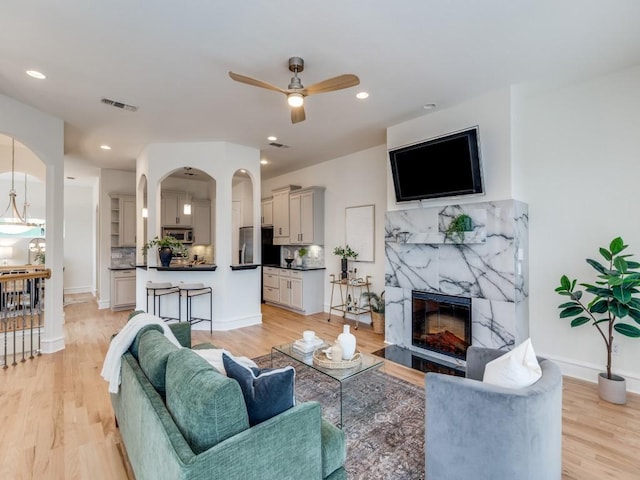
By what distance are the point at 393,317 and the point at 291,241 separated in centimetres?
304

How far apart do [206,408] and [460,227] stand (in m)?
3.23

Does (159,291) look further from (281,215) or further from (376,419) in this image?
(376,419)

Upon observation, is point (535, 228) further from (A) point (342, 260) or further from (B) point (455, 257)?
(A) point (342, 260)

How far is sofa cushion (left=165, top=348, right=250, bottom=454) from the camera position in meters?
1.23

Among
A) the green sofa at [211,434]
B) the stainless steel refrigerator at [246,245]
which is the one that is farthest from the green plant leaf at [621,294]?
the stainless steel refrigerator at [246,245]

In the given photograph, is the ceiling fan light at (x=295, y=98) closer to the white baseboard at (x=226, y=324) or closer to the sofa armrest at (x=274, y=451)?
the sofa armrest at (x=274, y=451)

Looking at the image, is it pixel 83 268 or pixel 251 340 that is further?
pixel 83 268

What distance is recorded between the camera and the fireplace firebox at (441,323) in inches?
146

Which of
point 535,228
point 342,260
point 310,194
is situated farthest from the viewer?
point 310,194

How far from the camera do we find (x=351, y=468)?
2.04 meters

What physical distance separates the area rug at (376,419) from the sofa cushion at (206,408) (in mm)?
1124

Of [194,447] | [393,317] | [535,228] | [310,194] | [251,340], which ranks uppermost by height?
[310,194]

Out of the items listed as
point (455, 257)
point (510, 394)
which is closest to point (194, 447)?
point (510, 394)

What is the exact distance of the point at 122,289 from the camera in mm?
6754
